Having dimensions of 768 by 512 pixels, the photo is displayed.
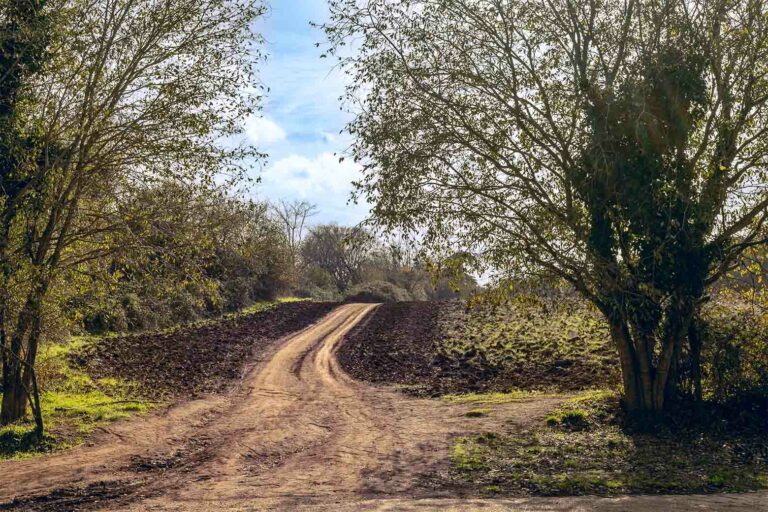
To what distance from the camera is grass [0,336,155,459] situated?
12.6 meters

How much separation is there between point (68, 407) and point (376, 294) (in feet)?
138

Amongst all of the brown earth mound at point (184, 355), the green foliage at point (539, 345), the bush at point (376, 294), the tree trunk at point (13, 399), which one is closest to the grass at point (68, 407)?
the tree trunk at point (13, 399)

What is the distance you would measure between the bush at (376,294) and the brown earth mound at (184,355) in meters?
20.7

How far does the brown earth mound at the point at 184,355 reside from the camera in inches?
779

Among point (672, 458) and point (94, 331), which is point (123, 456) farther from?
point (94, 331)

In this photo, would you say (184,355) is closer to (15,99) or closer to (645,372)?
(15,99)

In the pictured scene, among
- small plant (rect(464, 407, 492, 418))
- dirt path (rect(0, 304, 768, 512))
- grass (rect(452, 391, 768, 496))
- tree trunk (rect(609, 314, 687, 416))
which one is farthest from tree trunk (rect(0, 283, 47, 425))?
tree trunk (rect(609, 314, 687, 416))

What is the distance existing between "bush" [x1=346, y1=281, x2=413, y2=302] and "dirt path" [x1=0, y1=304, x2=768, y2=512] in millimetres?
37098

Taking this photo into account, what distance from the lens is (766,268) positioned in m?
14.3

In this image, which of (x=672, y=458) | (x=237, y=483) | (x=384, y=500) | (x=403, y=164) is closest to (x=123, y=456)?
(x=237, y=483)

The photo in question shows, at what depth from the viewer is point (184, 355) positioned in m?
24.3

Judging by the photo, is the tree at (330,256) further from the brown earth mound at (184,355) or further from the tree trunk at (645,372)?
the tree trunk at (645,372)

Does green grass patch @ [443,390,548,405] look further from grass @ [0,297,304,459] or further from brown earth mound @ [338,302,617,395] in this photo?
grass @ [0,297,304,459]

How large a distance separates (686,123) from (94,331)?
77.1 feet
